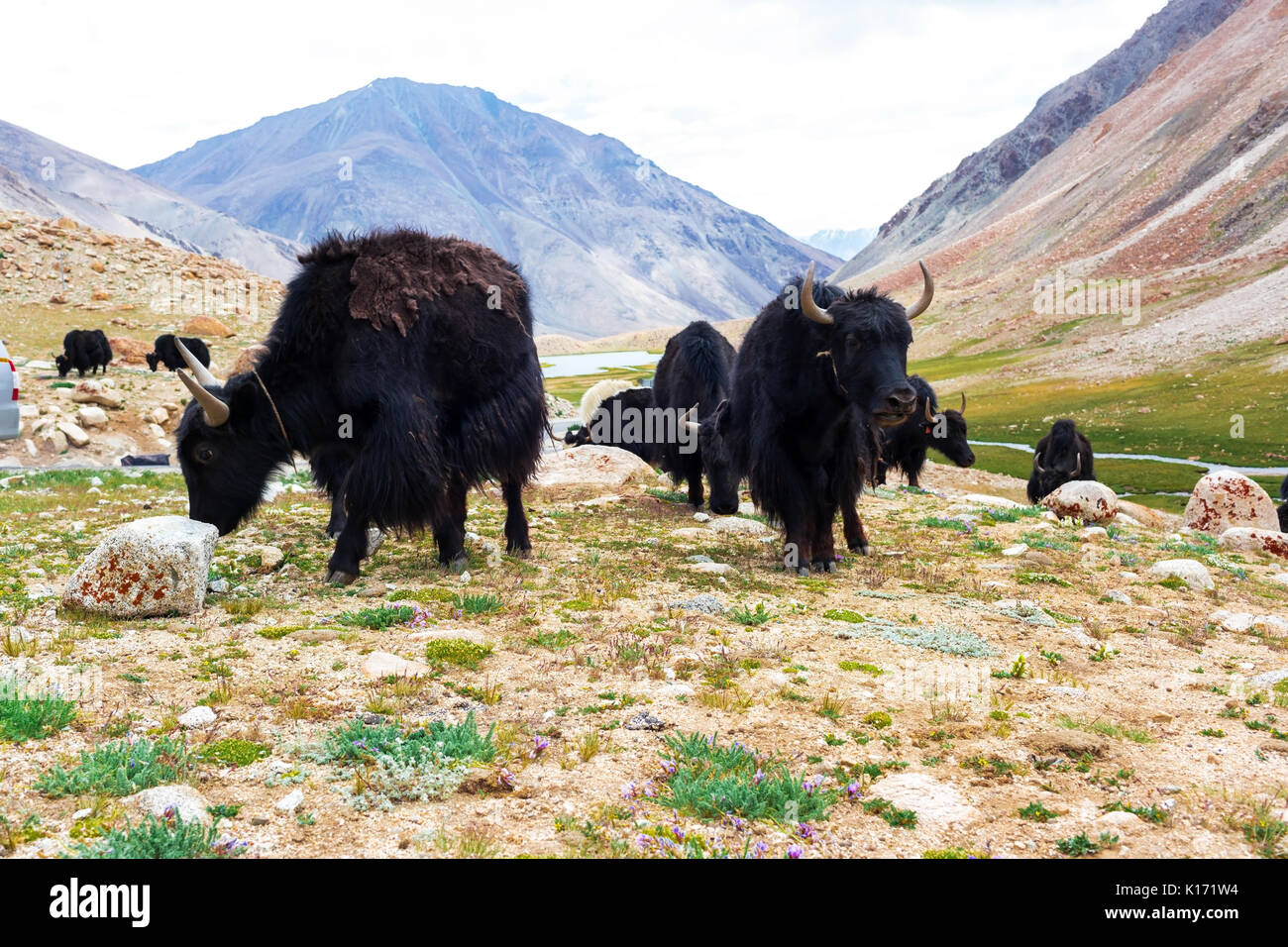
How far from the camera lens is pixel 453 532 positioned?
700 centimetres

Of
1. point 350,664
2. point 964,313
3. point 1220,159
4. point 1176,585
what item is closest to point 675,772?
point 350,664

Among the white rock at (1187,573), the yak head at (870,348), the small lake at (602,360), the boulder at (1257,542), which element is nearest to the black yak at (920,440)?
the boulder at (1257,542)

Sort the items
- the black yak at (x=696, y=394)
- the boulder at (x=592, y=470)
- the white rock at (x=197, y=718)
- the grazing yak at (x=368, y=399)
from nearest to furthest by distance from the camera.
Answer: the white rock at (x=197, y=718) < the grazing yak at (x=368, y=399) < the black yak at (x=696, y=394) < the boulder at (x=592, y=470)

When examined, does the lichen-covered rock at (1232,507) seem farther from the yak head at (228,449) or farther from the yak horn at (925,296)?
the yak head at (228,449)

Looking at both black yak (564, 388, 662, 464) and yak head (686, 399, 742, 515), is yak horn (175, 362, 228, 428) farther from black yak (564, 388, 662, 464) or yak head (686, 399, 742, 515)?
black yak (564, 388, 662, 464)

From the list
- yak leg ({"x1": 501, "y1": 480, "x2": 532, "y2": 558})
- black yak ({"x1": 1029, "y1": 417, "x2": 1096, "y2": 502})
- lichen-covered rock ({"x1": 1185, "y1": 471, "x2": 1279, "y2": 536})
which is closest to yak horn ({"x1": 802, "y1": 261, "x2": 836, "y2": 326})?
yak leg ({"x1": 501, "y1": 480, "x2": 532, "y2": 558})

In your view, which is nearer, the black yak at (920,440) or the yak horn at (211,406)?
the yak horn at (211,406)

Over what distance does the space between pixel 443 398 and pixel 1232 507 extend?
13.4 metres

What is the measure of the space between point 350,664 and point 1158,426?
135 feet

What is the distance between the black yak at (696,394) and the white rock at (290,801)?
7.78m

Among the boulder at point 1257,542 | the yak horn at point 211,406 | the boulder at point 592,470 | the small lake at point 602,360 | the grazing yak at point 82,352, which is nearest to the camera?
the yak horn at point 211,406

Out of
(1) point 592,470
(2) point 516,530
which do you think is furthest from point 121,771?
(1) point 592,470

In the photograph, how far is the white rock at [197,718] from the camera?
3.63 metres

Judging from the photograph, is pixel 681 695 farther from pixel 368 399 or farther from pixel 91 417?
pixel 91 417
